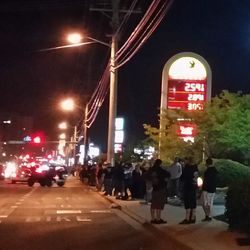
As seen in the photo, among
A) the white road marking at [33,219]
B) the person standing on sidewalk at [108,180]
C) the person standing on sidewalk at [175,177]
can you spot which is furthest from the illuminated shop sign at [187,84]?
A: the white road marking at [33,219]

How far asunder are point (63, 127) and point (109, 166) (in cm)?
7076

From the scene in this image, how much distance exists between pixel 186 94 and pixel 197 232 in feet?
61.7

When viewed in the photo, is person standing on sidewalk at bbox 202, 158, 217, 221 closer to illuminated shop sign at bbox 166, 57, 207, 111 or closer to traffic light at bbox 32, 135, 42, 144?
illuminated shop sign at bbox 166, 57, 207, 111

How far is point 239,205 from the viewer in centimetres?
1562

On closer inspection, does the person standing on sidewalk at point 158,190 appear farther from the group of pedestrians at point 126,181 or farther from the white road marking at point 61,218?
the group of pedestrians at point 126,181

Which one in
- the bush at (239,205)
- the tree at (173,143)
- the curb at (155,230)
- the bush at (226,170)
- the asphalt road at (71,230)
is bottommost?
the asphalt road at (71,230)

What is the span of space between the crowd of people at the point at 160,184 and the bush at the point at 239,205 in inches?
79.7

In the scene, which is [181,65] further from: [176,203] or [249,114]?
[176,203]

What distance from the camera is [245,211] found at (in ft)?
50.4

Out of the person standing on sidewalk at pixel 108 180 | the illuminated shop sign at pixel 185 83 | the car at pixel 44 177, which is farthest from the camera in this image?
the car at pixel 44 177

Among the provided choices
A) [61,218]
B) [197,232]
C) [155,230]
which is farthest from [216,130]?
[197,232]

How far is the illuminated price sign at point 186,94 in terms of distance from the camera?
3400 cm

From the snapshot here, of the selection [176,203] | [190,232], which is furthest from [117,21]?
[190,232]

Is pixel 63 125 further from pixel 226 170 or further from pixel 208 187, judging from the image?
pixel 208 187
